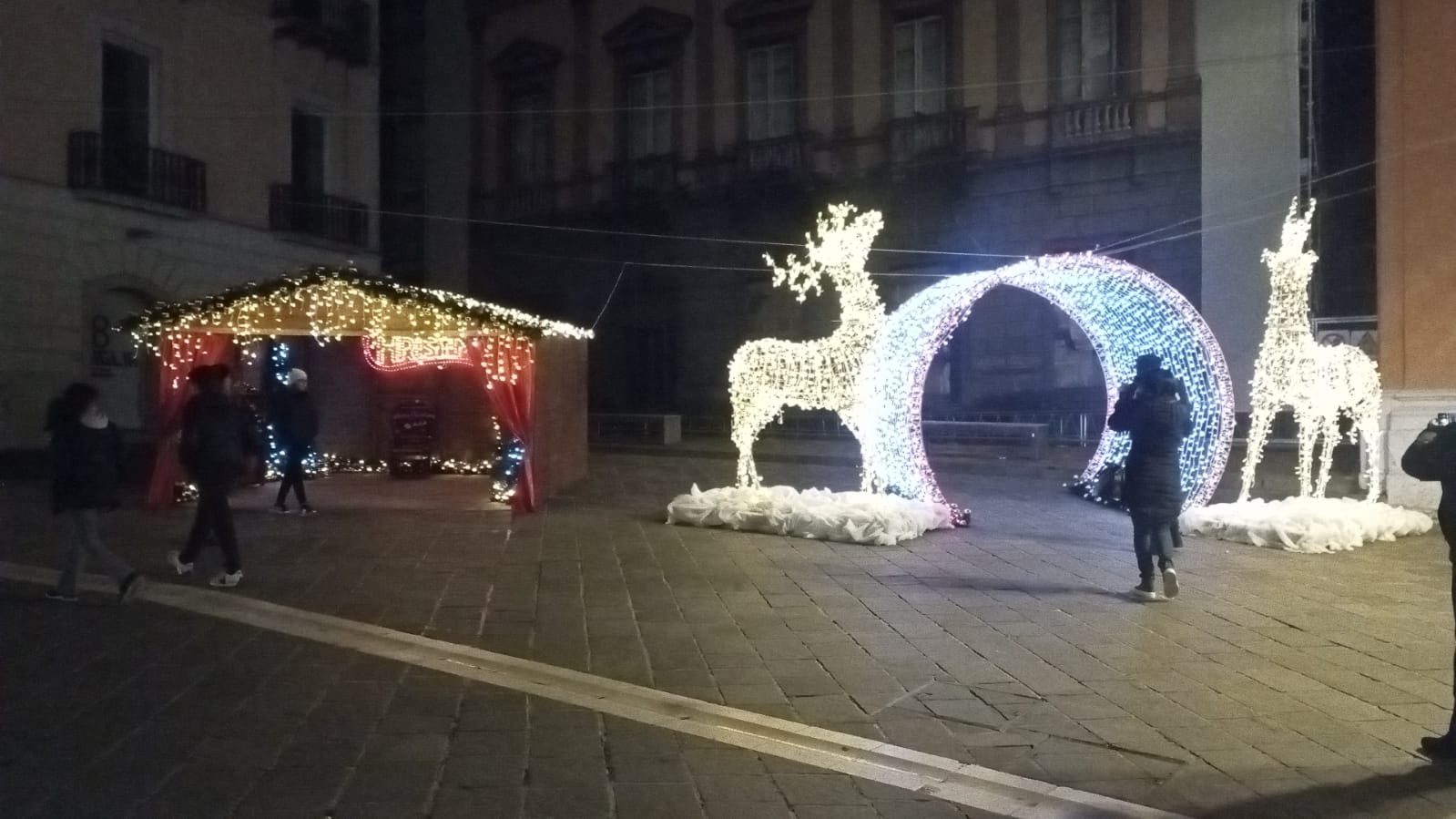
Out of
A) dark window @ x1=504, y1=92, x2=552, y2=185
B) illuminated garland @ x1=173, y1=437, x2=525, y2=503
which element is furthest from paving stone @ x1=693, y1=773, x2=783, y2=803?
dark window @ x1=504, y1=92, x2=552, y2=185

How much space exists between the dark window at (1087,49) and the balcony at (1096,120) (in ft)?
0.75

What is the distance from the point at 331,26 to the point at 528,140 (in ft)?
23.4

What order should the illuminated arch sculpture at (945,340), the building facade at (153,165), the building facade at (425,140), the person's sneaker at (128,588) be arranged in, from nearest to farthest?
the person's sneaker at (128,588) → the illuminated arch sculpture at (945,340) → the building facade at (153,165) → the building facade at (425,140)

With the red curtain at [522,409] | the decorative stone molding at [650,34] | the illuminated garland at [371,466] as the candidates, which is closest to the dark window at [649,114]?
the decorative stone molding at [650,34]

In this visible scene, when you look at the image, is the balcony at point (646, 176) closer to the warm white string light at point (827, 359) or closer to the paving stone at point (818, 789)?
the warm white string light at point (827, 359)

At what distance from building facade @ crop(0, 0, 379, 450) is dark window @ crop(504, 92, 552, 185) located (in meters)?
5.21

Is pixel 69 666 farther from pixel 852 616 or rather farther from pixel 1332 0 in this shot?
pixel 1332 0

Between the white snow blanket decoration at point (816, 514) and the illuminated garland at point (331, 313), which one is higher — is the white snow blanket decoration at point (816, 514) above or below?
below

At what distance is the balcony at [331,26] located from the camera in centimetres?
2302

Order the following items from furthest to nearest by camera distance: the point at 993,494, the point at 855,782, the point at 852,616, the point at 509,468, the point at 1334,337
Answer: the point at 1334,337
the point at 993,494
the point at 509,468
the point at 852,616
the point at 855,782

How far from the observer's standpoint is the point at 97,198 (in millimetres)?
19125

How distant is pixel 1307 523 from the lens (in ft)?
37.5

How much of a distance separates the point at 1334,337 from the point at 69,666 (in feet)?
54.2

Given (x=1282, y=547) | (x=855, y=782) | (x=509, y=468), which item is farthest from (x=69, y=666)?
(x=1282, y=547)
